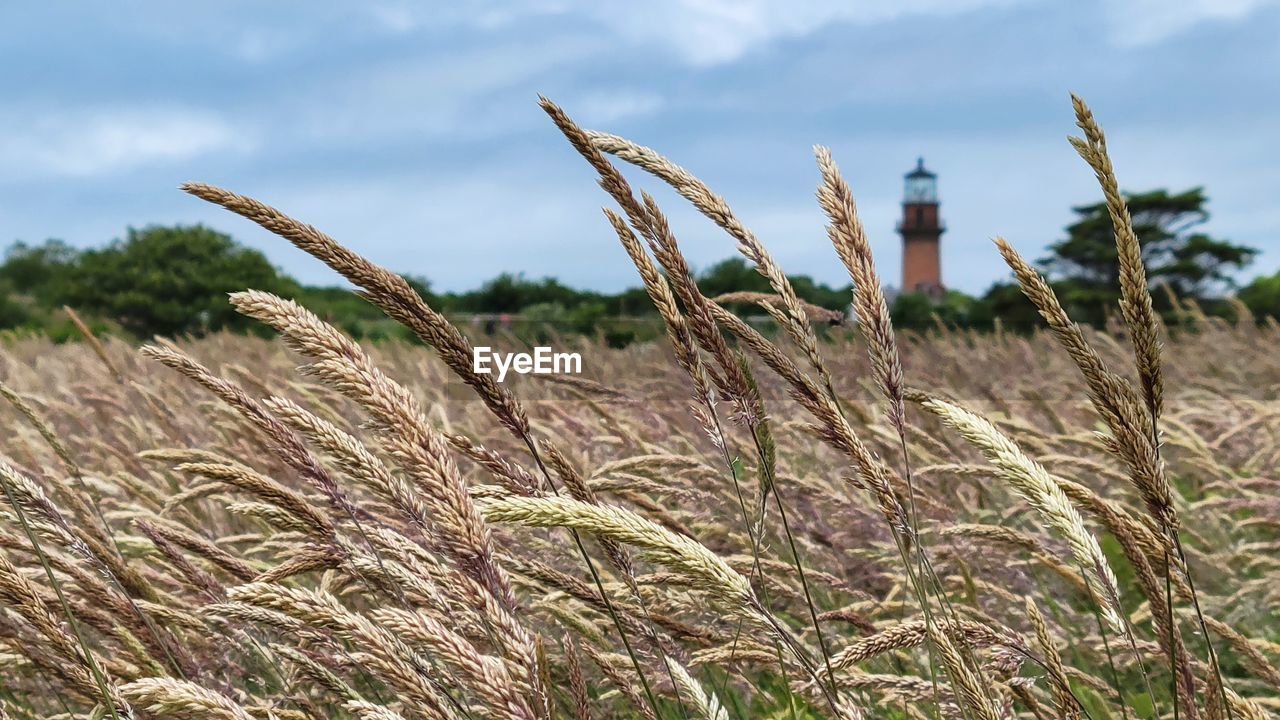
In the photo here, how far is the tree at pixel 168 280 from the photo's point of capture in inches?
1446

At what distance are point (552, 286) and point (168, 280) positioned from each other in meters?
17.1

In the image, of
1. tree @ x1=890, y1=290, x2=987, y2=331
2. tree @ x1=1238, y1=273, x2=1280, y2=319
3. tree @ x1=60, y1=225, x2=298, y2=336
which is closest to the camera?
tree @ x1=890, y1=290, x2=987, y2=331

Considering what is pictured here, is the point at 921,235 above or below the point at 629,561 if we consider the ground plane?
above

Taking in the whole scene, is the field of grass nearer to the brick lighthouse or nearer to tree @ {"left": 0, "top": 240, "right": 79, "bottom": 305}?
the brick lighthouse

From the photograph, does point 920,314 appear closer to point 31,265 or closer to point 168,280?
point 168,280

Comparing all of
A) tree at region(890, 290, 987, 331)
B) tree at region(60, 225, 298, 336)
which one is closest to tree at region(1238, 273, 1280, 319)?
tree at region(890, 290, 987, 331)

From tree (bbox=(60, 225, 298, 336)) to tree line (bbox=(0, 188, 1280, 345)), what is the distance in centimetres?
4

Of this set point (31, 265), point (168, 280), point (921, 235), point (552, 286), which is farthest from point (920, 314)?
point (31, 265)

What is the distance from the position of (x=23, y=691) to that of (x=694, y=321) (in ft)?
9.29

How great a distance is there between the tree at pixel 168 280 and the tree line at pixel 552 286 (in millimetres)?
37

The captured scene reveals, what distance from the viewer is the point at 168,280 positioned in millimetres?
36719

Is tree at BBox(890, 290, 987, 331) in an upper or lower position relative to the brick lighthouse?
lower

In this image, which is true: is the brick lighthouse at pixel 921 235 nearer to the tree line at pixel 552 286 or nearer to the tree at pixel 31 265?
the tree line at pixel 552 286

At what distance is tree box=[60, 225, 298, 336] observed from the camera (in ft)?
120
